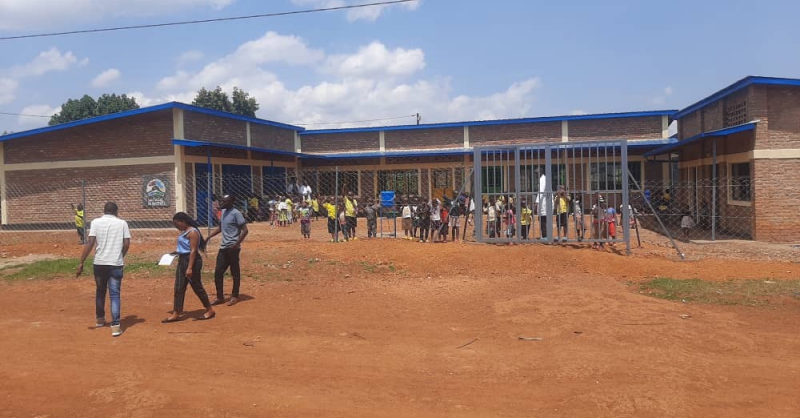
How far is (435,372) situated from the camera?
5.47m

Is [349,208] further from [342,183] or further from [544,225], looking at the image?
[342,183]

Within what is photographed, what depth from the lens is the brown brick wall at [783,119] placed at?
15.7 meters

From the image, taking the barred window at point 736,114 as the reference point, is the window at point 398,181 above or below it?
below

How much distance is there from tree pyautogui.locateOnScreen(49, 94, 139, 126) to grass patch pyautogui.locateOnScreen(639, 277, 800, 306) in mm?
46029

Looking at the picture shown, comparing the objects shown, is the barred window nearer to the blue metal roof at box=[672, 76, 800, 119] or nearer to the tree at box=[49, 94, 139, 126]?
the blue metal roof at box=[672, 76, 800, 119]

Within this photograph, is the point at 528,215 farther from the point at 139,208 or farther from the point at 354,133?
the point at 354,133

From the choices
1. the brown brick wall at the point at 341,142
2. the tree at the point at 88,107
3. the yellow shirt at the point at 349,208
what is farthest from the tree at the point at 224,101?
the yellow shirt at the point at 349,208

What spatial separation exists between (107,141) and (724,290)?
20.2 m

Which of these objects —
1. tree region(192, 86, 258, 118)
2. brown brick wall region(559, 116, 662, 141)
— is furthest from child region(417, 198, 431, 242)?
tree region(192, 86, 258, 118)

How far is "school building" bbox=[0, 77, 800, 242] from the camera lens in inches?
620

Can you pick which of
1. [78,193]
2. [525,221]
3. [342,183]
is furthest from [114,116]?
[525,221]

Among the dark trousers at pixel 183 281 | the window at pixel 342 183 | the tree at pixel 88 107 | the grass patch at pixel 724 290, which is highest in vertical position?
the tree at pixel 88 107

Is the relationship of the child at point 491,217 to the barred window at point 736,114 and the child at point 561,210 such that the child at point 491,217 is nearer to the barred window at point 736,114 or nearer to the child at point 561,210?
the child at point 561,210

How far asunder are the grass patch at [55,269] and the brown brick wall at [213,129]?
354 inches
